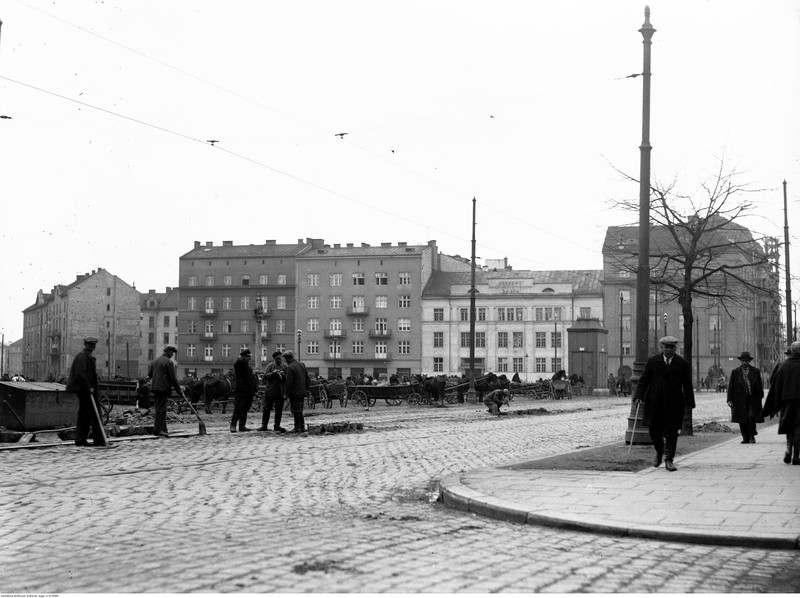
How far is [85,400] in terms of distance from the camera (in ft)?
50.4

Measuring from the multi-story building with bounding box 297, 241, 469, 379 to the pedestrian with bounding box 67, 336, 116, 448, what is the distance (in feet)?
289

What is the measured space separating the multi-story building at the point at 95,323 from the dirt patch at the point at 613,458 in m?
108

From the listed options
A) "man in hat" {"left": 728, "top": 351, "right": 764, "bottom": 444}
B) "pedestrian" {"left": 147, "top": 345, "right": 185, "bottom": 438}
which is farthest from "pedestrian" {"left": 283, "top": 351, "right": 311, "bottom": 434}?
"man in hat" {"left": 728, "top": 351, "right": 764, "bottom": 444}

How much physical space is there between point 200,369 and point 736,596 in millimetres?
112081

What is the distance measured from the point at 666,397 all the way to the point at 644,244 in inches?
166

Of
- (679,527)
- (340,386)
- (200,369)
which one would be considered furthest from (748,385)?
(200,369)

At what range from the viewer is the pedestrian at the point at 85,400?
15.2 meters

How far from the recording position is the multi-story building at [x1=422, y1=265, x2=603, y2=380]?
327 ft

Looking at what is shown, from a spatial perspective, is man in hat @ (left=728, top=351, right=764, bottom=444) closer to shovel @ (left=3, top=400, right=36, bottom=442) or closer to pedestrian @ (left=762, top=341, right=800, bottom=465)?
pedestrian @ (left=762, top=341, right=800, bottom=465)

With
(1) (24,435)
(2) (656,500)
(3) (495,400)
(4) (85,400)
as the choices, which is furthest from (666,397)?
(3) (495,400)

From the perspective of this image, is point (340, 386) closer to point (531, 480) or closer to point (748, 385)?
point (748, 385)

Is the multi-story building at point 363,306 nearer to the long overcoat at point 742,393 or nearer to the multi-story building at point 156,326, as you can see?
the multi-story building at point 156,326

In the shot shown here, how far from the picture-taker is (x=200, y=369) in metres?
115

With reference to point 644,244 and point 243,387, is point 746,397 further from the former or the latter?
point 243,387
